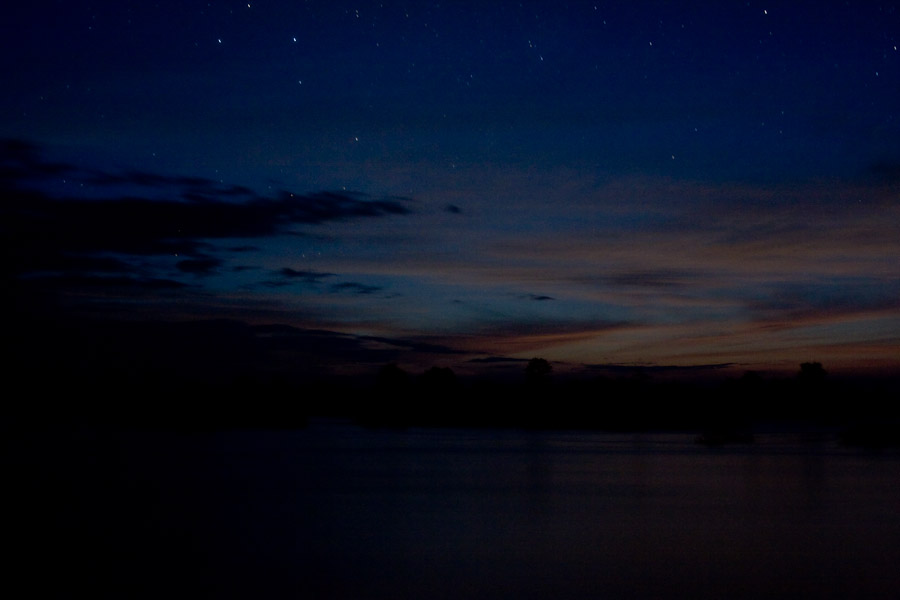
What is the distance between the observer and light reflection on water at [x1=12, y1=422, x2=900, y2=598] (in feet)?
53.3

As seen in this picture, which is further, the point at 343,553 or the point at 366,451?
the point at 366,451

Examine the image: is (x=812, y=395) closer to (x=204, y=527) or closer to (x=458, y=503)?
(x=458, y=503)

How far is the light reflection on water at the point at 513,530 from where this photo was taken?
16250mm

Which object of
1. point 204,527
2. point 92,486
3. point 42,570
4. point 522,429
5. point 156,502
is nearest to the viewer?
point 42,570

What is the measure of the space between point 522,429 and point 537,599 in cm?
10869

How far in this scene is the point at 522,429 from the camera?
122875mm

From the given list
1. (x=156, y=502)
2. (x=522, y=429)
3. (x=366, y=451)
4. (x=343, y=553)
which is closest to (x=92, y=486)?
(x=156, y=502)

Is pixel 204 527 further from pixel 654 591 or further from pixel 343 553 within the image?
pixel 654 591

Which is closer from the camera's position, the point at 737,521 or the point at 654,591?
the point at 654,591

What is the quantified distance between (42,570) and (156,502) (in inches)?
485

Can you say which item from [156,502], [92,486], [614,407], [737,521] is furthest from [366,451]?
[614,407]

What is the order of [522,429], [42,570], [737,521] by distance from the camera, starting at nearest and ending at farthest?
[42,570]
[737,521]
[522,429]

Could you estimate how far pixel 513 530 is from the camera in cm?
2281

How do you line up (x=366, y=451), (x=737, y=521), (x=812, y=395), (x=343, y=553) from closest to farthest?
(x=343, y=553) → (x=737, y=521) → (x=366, y=451) → (x=812, y=395)
